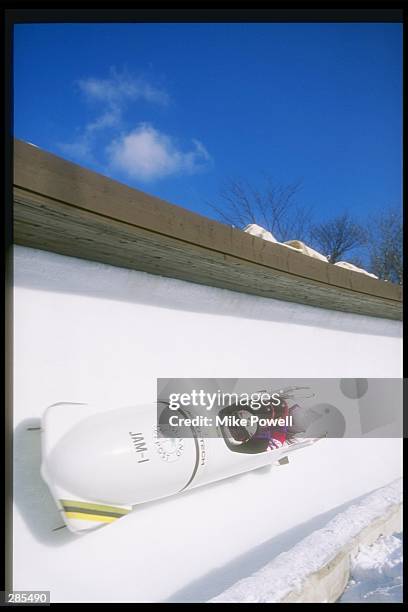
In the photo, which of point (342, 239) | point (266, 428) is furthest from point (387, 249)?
point (266, 428)

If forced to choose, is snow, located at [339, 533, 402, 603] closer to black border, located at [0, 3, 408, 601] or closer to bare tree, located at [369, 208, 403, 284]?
black border, located at [0, 3, 408, 601]

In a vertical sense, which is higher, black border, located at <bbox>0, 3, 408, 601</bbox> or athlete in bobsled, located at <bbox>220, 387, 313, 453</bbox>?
black border, located at <bbox>0, 3, 408, 601</bbox>

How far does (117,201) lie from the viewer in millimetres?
2088

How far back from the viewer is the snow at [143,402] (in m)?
2.33

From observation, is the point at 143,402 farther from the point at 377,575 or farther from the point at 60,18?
the point at 60,18

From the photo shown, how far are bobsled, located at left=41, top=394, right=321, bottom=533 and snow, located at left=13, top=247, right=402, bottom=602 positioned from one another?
0.28 meters

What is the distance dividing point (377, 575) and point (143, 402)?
181 cm

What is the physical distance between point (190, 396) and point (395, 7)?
290 centimetres

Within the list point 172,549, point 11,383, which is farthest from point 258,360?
point 11,383

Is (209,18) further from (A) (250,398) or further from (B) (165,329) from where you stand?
(A) (250,398)

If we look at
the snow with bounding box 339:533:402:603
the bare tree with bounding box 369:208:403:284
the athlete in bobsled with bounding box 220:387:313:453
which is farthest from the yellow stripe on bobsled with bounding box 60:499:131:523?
the bare tree with bounding box 369:208:403:284

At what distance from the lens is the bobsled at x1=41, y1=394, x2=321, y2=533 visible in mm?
2113

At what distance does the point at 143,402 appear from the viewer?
3.03m

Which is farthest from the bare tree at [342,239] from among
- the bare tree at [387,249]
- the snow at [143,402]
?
the snow at [143,402]
